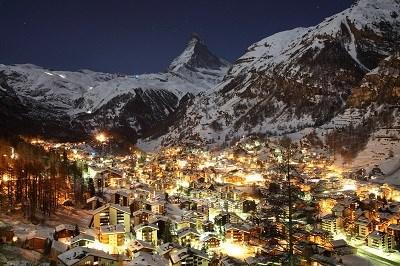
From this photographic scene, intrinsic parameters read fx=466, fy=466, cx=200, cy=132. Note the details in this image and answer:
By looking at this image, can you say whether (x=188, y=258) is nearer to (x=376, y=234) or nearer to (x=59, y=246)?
(x=59, y=246)

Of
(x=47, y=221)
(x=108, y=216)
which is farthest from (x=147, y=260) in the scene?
(x=47, y=221)

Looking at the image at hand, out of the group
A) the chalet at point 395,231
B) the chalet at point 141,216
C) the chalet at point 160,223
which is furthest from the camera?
the chalet at point 395,231

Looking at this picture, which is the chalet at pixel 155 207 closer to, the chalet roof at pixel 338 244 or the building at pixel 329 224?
the building at pixel 329 224

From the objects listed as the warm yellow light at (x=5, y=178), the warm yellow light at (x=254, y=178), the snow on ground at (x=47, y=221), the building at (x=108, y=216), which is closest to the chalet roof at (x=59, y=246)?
the snow on ground at (x=47, y=221)

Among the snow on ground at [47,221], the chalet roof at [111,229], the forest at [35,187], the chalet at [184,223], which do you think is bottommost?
the chalet at [184,223]

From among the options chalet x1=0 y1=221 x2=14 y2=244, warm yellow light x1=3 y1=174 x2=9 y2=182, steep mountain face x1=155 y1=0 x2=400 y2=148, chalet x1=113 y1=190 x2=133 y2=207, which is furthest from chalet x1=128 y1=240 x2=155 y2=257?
steep mountain face x1=155 y1=0 x2=400 y2=148

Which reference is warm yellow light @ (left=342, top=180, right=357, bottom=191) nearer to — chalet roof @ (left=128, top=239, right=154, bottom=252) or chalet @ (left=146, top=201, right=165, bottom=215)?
chalet @ (left=146, top=201, right=165, bottom=215)
